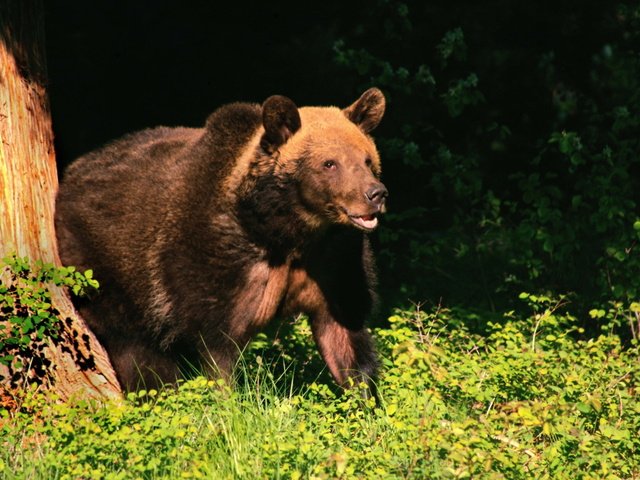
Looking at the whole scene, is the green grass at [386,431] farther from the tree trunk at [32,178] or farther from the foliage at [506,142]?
the foliage at [506,142]

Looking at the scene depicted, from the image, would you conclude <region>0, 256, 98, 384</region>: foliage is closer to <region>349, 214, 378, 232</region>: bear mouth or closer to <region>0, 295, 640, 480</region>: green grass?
<region>0, 295, 640, 480</region>: green grass

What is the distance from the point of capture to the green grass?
4738 mm

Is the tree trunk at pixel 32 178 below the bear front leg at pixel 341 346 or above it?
above

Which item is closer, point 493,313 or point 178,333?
point 178,333

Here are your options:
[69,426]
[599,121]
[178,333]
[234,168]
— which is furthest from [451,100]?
[69,426]

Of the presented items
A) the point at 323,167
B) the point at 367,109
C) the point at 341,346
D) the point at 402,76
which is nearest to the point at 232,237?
the point at 323,167

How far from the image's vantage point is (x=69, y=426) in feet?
16.3

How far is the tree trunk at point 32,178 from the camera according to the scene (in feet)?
20.1

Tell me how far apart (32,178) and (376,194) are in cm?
213

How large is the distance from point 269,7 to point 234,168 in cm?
366

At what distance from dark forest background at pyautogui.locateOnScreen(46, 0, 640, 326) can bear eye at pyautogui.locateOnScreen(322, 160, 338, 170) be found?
2472 mm

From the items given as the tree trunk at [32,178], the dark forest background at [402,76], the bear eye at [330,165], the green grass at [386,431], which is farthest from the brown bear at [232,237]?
the dark forest background at [402,76]

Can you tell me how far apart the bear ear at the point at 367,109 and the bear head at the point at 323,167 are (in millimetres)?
228

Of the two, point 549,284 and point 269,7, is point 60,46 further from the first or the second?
point 549,284
